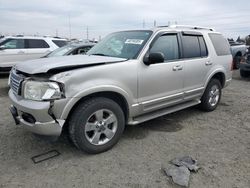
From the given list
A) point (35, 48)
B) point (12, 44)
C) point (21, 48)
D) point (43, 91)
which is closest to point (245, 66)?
point (35, 48)

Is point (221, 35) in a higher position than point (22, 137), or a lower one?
higher

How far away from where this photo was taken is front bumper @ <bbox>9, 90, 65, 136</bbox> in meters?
3.05

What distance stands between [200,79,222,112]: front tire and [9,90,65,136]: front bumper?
343 centimetres

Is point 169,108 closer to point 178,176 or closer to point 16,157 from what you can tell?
point 178,176

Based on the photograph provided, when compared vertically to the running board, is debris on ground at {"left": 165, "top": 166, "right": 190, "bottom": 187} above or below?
below

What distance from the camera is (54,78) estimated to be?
309 cm

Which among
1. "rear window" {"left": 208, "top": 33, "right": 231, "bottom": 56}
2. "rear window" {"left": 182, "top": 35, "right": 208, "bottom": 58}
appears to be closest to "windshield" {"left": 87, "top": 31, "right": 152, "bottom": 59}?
"rear window" {"left": 182, "top": 35, "right": 208, "bottom": 58}

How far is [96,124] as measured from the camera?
3510mm

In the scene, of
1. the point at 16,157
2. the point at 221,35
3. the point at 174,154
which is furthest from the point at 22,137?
the point at 221,35

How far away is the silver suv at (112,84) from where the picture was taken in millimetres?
3133

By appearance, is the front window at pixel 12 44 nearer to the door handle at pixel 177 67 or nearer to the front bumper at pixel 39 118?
the front bumper at pixel 39 118

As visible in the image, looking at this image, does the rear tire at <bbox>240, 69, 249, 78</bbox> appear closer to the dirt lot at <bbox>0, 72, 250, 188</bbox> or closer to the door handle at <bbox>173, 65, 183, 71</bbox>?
the dirt lot at <bbox>0, 72, 250, 188</bbox>

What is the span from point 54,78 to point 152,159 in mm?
1715

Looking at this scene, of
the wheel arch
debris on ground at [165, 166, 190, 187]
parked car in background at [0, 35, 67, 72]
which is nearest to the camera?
debris on ground at [165, 166, 190, 187]
